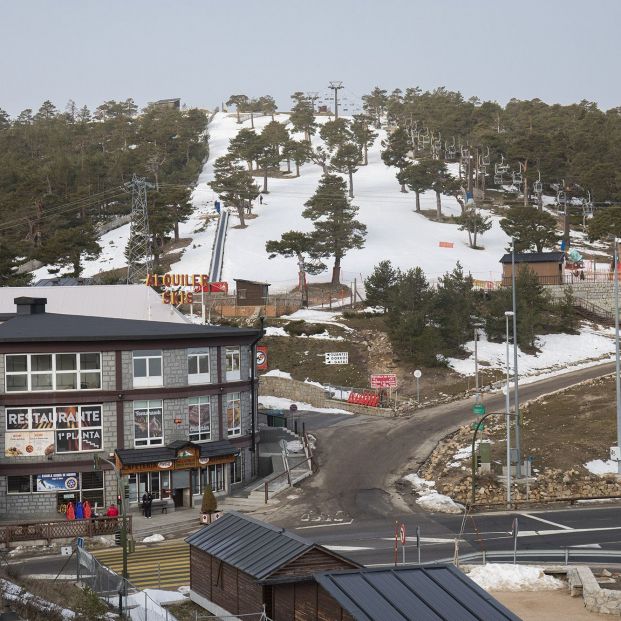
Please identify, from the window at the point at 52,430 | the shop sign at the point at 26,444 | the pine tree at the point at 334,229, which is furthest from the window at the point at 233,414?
the pine tree at the point at 334,229

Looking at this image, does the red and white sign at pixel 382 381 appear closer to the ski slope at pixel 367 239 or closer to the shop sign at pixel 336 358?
the shop sign at pixel 336 358

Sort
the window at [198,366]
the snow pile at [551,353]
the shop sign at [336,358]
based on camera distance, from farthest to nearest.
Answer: the shop sign at [336,358] < the snow pile at [551,353] < the window at [198,366]

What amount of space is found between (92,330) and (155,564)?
59.0ft

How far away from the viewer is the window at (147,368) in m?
59.1

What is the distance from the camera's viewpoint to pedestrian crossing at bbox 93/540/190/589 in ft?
136

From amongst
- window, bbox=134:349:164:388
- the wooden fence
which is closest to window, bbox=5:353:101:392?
window, bbox=134:349:164:388

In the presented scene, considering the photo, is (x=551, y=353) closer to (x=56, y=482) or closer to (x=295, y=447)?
(x=295, y=447)

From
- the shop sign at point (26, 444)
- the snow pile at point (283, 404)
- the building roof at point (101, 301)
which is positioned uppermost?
the building roof at point (101, 301)

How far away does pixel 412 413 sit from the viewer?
80812mm

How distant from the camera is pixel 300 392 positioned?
91.2 m

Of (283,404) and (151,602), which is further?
(283,404)

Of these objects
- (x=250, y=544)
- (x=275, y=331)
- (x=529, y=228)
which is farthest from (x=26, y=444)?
(x=529, y=228)

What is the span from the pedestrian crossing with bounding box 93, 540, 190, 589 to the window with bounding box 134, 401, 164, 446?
30.2 feet

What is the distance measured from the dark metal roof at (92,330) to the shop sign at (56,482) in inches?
293
